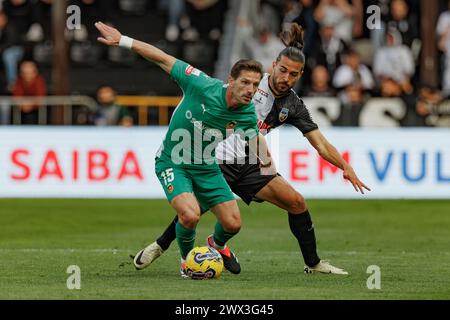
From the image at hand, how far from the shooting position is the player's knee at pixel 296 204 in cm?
1248

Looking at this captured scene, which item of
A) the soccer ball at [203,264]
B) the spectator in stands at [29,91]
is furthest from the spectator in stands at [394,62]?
the soccer ball at [203,264]

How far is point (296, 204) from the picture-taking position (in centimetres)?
1250

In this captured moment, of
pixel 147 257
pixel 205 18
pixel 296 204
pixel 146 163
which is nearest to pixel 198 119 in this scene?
pixel 296 204

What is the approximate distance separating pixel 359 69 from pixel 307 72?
5.13 ft

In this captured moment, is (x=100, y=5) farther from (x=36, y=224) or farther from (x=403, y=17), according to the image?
(x=36, y=224)

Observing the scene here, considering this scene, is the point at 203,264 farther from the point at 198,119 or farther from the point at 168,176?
the point at 198,119

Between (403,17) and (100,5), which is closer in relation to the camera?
(403,17)

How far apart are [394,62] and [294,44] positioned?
1224cm

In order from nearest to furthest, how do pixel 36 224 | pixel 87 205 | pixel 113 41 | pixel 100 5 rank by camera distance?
pixel 113 41
pixel 36 224
pixel 87 205
pixel 100 5

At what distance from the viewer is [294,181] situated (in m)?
21.0

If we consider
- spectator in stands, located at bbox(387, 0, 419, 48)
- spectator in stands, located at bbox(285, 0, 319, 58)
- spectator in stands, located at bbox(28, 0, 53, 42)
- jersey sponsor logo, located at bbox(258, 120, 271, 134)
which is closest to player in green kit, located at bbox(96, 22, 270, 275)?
jersey sponsor logo, located at bbox(258, 120, 271, 134)

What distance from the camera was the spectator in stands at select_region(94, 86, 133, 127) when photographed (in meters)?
23.9

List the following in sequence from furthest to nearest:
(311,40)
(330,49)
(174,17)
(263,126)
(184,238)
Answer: (174,17) → (311,40) → (330,49) → (263,126) → (184,238)
